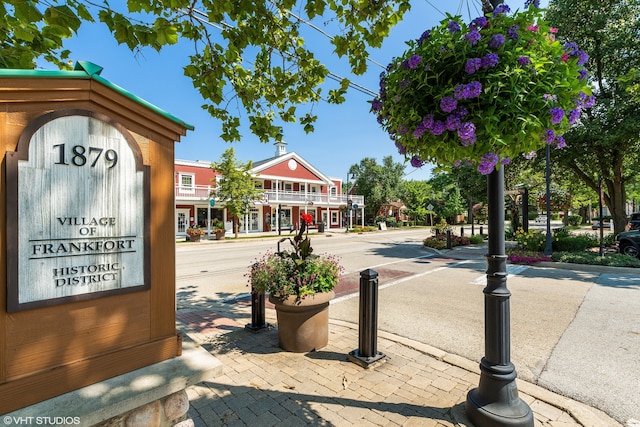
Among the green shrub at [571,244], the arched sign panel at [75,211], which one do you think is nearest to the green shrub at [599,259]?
the green shrub at [571,244]

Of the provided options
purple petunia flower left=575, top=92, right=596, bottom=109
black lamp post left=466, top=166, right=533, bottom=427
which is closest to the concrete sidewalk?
black lamp post left=466, top=166, right=533, bottom=427

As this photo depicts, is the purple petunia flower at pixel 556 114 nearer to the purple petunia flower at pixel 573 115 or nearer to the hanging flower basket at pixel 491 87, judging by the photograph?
the hanging flower basket at pixel 491 87

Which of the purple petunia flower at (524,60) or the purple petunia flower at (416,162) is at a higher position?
the purple petunia flower at (524,60)

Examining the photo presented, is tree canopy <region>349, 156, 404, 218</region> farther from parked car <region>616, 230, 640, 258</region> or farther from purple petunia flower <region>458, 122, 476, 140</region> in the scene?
purple petunia flower <region>458, 122, 476, 140</region>

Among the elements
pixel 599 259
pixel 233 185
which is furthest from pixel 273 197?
pixel 599 259

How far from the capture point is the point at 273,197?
29.8 m

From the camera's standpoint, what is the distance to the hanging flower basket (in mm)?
1934

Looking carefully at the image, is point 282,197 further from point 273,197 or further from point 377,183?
point 377,183

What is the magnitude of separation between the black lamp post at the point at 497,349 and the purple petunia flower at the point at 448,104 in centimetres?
90

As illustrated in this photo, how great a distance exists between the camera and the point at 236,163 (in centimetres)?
2378

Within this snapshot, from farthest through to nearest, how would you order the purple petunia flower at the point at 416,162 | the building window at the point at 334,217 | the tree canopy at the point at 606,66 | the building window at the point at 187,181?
the building window at the point at 334,217
the building window at the point at 187,181
the tree canopy at the point at 606,66
the purple petunia flower at the point at 416,162

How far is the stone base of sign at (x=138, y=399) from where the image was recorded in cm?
150

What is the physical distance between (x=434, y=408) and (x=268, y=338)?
2.40m

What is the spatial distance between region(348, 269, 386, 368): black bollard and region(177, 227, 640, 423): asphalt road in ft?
4.04
